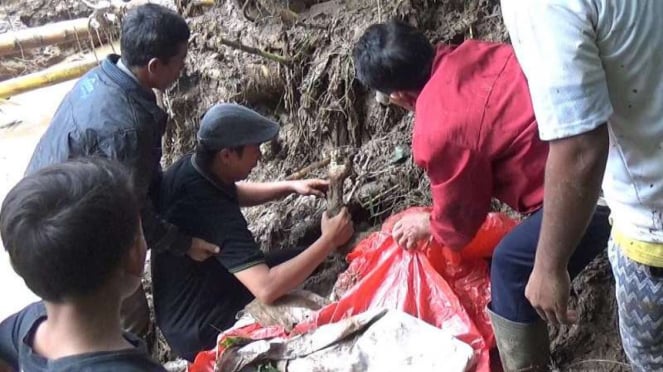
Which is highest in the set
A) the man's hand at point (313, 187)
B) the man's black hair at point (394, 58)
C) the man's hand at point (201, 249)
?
the man's black hair at point (394, 58)

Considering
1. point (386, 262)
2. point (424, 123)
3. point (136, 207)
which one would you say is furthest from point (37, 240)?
point (386, 262)

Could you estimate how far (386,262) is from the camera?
9.43ft

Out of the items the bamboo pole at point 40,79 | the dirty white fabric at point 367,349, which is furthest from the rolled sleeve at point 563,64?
the bamboo pole at point 40,79

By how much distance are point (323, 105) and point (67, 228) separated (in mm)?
2360

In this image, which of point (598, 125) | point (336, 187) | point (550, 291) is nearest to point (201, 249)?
point (336, 187)

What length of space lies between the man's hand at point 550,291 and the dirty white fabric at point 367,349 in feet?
2.40

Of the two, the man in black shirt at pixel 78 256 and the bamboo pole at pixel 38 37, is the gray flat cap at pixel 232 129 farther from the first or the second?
the bamboo pole at pixel 38 37

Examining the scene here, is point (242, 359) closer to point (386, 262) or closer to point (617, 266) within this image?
point (386, 262)

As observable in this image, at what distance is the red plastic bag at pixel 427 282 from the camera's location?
9.05ft

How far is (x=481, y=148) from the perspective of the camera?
7.57 feet

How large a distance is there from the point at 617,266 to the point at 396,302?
1.05m

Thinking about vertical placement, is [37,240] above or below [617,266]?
above

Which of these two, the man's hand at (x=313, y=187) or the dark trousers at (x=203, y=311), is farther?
the man's hand at (x=313, y=187)

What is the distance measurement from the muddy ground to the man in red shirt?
1.04ft
